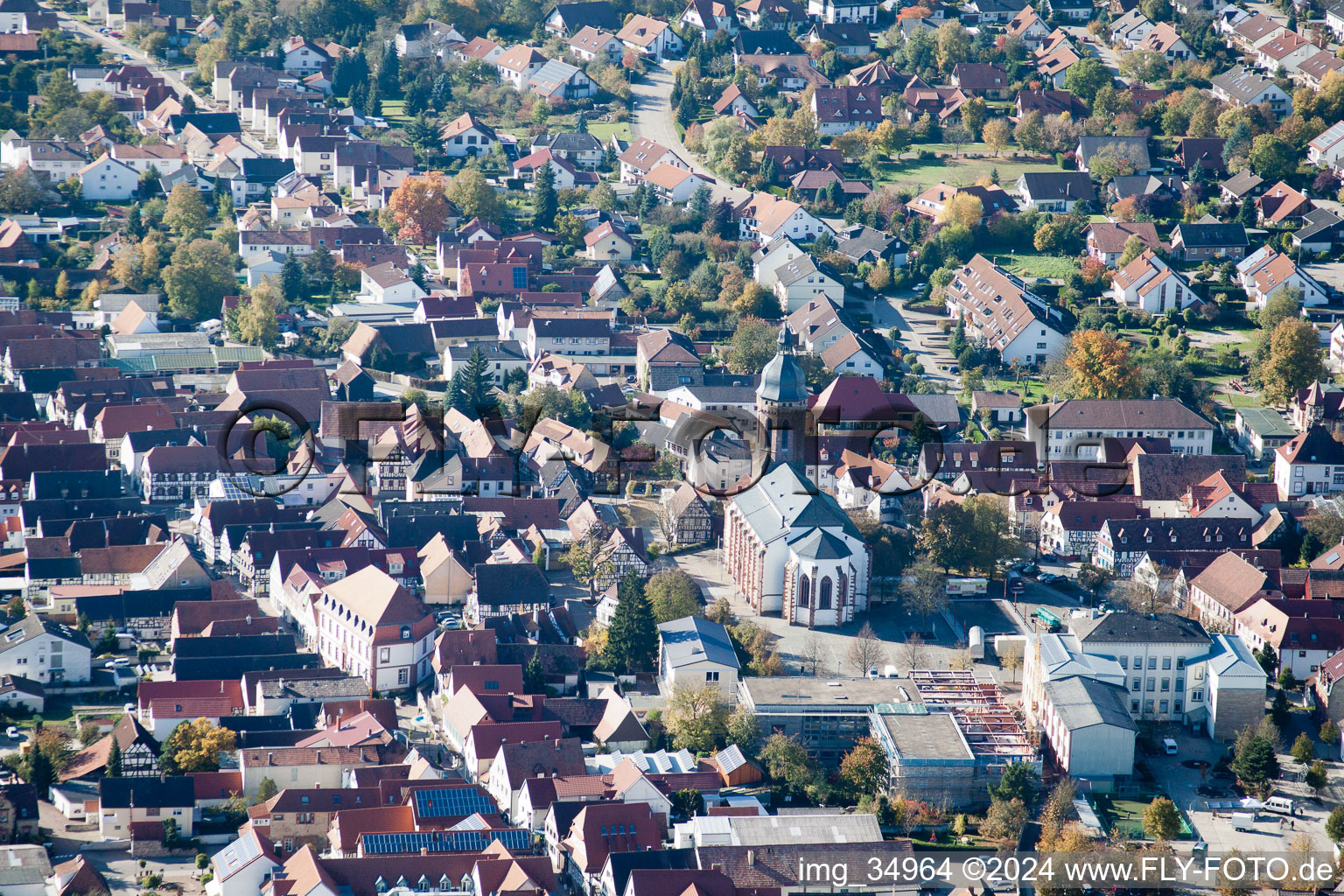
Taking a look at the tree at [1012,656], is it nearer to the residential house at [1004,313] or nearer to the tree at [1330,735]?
the tree at [1330,735]

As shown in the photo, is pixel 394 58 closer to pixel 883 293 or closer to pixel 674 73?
pixel 674 73

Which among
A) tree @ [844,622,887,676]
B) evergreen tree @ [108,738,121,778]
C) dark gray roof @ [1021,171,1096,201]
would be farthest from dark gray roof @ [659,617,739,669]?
dark gray roof @ [1021,171,1096,201]

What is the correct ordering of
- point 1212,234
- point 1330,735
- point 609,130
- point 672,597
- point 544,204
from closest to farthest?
point 1330,735, point 672,597, point 1212,234, point 544,204, point 609,130

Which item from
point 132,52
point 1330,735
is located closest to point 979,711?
point 1330,735

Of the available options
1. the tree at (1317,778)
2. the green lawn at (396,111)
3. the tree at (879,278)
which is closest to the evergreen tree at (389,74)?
the green lawn at (396,111)

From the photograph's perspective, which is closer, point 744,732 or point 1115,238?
point 744,732

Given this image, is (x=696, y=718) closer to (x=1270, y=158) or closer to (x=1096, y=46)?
(x=1270, y=158)
